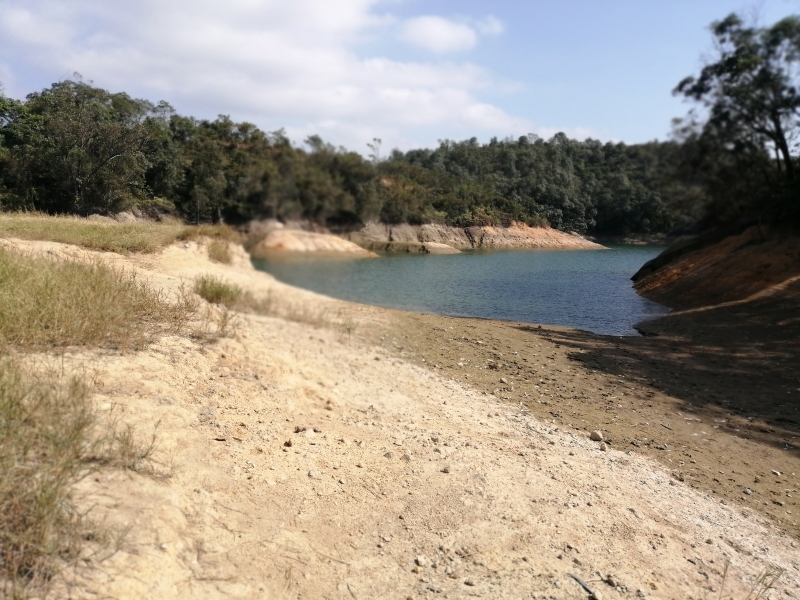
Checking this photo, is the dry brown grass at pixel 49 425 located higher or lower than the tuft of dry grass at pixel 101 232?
lower

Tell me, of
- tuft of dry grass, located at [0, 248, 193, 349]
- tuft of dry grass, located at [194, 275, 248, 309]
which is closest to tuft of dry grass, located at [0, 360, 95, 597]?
tuft of dry grass, located at [0, 248, 193, 349]

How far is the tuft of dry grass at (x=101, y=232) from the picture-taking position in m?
11.9

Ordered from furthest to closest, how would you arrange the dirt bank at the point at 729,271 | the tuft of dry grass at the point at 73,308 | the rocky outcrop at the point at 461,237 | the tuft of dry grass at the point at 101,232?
the dirt bank at the point at 729,271 < the tuft of dry grass at the point at 101,232 < the rocky outcrop at the point at 461,237 < the tuft of dry grass at the point at 73,308

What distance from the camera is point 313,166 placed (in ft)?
22.4

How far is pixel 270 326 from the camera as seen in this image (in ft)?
34.7

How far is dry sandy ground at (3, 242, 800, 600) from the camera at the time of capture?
337 centimetres

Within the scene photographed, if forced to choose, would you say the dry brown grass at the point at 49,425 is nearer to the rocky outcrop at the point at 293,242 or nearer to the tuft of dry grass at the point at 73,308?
the tuft of dry grass at the point at 73,308

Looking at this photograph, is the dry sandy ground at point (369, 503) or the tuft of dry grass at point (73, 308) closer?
the dry sandy ground at point (369, 503)

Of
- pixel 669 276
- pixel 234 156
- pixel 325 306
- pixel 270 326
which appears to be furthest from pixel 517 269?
pixel 234 156

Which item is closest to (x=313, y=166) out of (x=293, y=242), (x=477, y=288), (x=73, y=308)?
(x=293, y=242)

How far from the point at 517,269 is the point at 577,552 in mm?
32520

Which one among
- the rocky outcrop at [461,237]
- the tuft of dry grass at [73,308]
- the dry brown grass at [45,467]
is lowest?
the dry brown grass at [45,467]

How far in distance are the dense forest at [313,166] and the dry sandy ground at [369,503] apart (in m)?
2.68

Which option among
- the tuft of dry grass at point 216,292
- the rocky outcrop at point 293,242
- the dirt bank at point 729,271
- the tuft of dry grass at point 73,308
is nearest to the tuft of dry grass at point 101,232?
the tuft of dry grass at point 216,292
